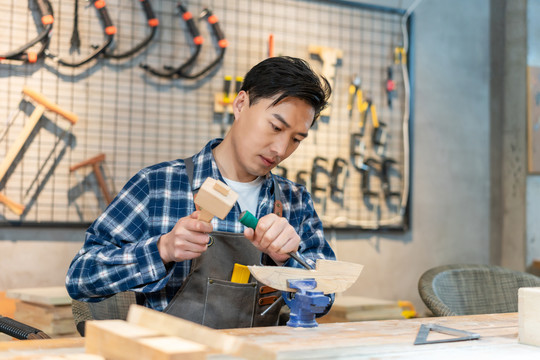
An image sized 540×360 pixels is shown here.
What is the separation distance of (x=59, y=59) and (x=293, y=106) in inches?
66.0

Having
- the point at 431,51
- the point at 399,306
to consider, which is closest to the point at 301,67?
the point at 399,306

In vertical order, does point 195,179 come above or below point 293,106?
below

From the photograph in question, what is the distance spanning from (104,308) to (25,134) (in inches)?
50.8

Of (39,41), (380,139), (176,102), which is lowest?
(380,139)

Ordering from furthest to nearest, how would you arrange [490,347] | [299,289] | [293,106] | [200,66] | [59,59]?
[200,66] < [59,59] < [293,106] < [299,289] < [490,347]

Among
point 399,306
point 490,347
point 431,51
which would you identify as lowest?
point 399,306

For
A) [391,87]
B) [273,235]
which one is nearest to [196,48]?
[391,87]

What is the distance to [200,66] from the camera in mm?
3268

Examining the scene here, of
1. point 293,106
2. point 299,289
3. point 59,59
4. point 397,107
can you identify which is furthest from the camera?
point 397,107

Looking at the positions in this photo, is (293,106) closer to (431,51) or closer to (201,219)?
(201,219)

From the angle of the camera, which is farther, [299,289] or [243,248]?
[243,248]

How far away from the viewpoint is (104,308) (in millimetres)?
1891

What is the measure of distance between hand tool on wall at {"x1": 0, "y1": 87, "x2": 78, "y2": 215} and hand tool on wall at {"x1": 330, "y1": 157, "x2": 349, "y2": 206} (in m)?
1.44

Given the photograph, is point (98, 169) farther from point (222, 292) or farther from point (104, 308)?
point (222, 292)
